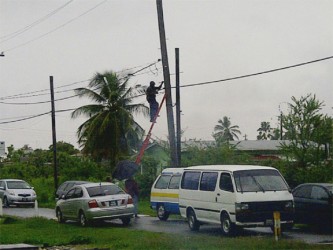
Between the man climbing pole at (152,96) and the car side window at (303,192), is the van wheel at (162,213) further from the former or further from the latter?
the car side window at (303,192)

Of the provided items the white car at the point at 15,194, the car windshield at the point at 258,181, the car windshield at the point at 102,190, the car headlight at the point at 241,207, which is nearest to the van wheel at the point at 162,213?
the car windshield at the point at 102,190

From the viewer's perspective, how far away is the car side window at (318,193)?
19792mm

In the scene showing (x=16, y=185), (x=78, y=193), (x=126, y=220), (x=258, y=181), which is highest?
(x=258, y=181)

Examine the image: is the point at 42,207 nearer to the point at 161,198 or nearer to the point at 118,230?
the point at 161,198

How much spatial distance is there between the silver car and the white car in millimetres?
14672

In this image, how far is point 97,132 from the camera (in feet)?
149

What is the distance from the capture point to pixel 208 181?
2062 cm

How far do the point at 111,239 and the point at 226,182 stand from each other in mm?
3479

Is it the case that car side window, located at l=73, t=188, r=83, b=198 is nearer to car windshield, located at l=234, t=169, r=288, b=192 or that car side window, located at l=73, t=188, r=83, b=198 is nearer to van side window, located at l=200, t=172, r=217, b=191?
van side window, located at l=200, t=172, r=217, b=191

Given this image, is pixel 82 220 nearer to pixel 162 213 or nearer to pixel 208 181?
pixel 162 213

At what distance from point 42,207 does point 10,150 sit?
4429 cm

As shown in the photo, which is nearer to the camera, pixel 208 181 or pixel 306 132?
pixel 208 181

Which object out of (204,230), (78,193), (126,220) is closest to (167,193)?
(126,220)

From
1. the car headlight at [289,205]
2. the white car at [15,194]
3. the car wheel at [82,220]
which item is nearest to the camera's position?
the car headlight at [289,205]
